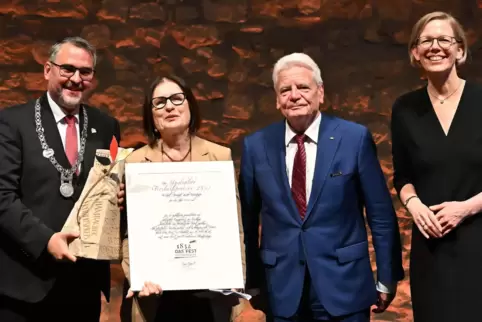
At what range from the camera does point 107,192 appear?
207cm

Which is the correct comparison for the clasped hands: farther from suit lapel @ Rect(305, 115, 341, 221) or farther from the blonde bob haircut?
the blonde bob haircut

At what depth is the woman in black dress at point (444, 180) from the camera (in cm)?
211

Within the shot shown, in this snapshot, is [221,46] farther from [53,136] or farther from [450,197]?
[450,197]

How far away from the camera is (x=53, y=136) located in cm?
227

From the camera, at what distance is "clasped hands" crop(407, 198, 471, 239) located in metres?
2.10

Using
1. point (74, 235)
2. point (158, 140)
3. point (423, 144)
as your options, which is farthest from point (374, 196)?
point (74, 235)

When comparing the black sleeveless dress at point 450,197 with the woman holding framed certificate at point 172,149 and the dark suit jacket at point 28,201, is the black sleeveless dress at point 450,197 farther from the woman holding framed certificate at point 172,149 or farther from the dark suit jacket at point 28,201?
the dark suit jacket at point 28,201

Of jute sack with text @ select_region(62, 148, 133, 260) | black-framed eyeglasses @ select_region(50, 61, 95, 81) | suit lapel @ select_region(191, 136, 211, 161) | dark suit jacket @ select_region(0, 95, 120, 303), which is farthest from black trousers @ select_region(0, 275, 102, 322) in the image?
black-framed eyeglasses @ select_region(50, 61, 95, 81)

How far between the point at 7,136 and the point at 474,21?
2449mm

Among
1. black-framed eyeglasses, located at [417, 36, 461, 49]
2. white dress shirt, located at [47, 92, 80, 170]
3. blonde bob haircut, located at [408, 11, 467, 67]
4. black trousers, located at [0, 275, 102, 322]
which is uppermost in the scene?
blonde bob haircut, located at [408, 11, 467, 67]

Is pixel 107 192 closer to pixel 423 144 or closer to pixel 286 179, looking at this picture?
pixel 286 179

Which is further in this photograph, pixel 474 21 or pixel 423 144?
pixel 474 21

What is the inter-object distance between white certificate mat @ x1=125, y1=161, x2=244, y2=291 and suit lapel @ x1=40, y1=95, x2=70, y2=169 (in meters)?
0.33

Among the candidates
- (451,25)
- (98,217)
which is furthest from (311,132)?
(98,217)
